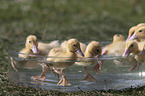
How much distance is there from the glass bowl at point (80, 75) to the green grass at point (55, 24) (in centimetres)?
5

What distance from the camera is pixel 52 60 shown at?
1.71m

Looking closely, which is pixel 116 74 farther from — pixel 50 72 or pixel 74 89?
pixel 50 72

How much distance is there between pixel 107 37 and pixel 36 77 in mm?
2222

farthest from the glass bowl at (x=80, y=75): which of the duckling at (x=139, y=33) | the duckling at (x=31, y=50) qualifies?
the duckling at (x=139, y=33)

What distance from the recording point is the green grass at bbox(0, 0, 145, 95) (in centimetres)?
183

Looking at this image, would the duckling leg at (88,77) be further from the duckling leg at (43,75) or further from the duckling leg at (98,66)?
the duckling leg at (43,75)

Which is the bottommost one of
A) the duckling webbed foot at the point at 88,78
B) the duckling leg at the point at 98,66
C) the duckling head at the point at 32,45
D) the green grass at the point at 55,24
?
the duckling webbed foot at the point at 88,78

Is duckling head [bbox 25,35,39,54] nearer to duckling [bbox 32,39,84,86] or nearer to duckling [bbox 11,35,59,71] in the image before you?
duckling [bbox 11,35,59,71]

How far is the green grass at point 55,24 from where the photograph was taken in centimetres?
183

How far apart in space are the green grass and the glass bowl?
0.18ft

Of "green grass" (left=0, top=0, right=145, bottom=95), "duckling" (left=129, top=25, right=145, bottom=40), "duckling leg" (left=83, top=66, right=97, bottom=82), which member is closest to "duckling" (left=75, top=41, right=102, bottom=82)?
"duckling leg" (left=83, top=66, right=97, bottom=82)

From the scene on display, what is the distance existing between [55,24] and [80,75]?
9.91 feet


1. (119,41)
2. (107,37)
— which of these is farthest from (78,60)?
(107,37)

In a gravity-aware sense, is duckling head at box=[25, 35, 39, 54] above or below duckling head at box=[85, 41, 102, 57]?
above
